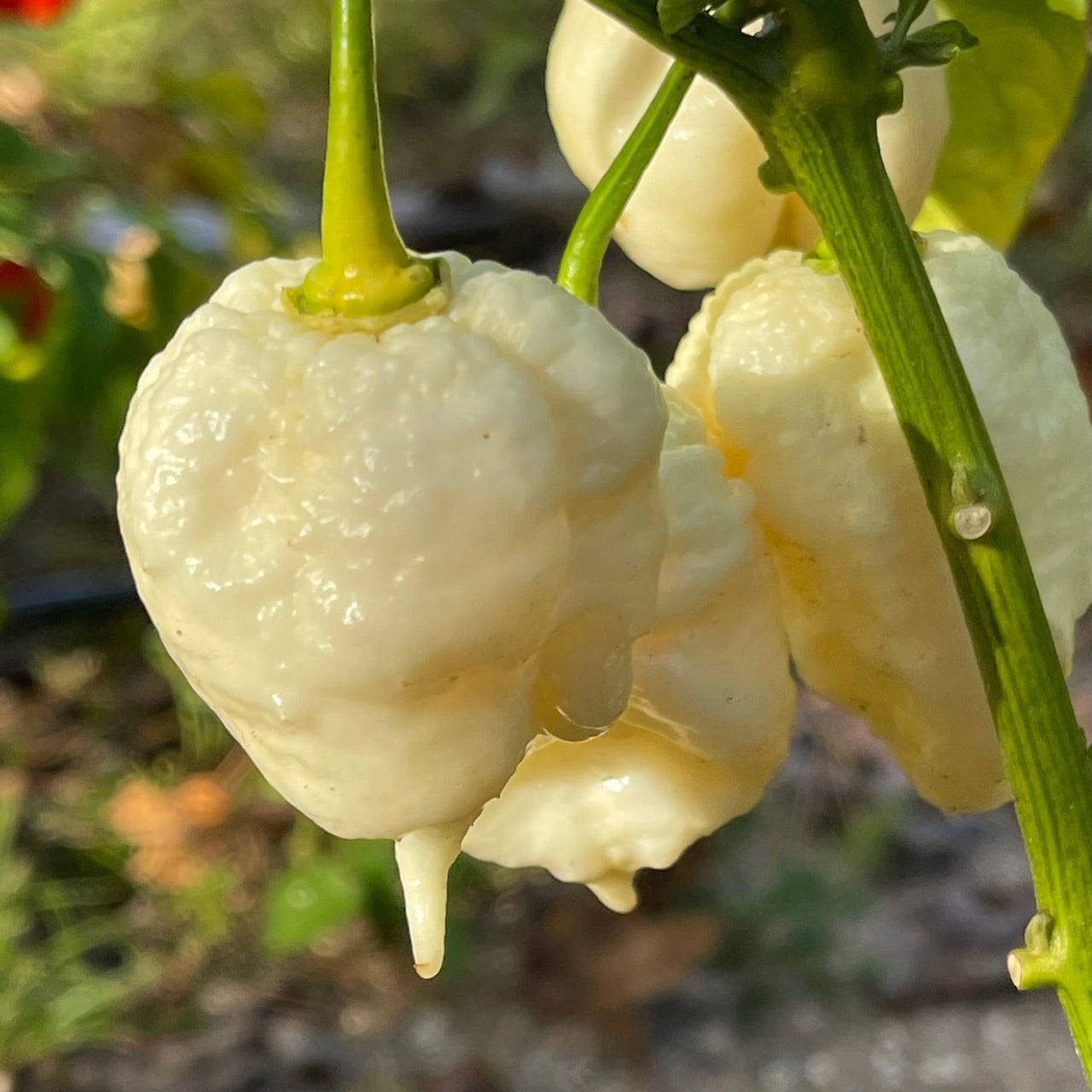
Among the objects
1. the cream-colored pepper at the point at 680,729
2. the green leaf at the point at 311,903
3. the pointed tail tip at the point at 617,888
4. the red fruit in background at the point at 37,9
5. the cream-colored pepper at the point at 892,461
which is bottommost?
the green leaf at the point at 311,903

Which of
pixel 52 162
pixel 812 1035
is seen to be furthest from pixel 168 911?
pixel 52 162

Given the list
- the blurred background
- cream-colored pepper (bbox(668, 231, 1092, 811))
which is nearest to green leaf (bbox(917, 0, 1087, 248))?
cream-colored pepper (bbox(668, 231, 1092, 811))

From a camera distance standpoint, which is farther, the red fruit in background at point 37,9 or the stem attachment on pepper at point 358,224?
the red fruit in background at point 37,9

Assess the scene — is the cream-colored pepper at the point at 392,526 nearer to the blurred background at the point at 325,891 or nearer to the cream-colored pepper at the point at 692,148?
the cream-colored pepper at the point at 692,148

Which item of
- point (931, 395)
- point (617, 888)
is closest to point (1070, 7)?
point (931, 395)

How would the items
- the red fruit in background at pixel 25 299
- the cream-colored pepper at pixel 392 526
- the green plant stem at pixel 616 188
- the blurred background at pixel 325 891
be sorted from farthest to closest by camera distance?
the blurred background at pixel 325 891
the red fruit in background at pixel 25 299
the green plant stem at pixel 616 188
the cream-colored pepper at pixel 392 526

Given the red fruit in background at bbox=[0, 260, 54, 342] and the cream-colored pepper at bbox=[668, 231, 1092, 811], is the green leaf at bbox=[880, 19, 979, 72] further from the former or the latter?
the red fruit in background at bbox=[0, 260, 54, 342]

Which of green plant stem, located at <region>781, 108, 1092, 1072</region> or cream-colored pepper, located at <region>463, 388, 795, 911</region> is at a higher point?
green plant stem, located at <region>781, 108, 1092, 1072</region>

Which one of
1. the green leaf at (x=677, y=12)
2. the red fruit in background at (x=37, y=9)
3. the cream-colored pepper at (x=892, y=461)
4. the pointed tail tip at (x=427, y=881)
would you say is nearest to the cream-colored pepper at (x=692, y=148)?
the cream-colored pepper at (x=892, y=461)

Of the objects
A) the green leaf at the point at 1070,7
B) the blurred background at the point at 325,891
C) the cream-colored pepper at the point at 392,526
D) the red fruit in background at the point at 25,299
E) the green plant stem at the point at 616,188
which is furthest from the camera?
the blurred background at the point at 325,891
